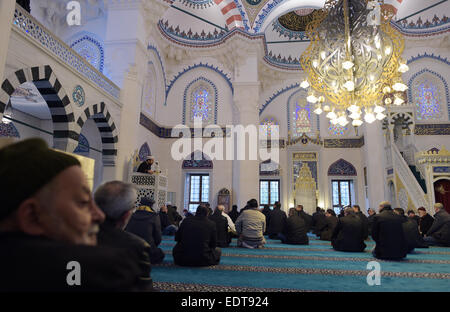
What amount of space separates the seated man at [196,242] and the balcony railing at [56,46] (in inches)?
130

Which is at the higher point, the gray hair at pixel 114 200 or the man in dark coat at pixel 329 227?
the gray hair at pixel 114 200

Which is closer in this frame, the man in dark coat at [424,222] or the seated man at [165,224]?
the man in dark coat at [424,222]

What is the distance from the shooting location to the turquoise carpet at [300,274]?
6.79ft

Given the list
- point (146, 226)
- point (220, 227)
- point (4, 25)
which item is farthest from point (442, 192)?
point (4, 25)

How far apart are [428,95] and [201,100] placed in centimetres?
742

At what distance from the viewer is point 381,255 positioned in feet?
10.5

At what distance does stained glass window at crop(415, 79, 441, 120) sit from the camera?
9216mm

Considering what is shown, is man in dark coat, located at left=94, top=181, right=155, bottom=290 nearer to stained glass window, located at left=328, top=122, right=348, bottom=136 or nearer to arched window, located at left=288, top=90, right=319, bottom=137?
arched window, located at left=288, top=90, right=319, bottom=137

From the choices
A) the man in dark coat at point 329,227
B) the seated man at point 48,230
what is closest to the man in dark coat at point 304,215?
the man in dark coat at point 329,227

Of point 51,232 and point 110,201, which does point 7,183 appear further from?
point 110,201

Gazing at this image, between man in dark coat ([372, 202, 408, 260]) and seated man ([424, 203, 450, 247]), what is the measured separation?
195 centimetres

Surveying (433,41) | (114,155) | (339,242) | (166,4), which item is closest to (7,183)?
(339,242)

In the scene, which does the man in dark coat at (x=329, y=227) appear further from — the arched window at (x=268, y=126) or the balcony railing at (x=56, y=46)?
the arched window at (x=268, y=126)
